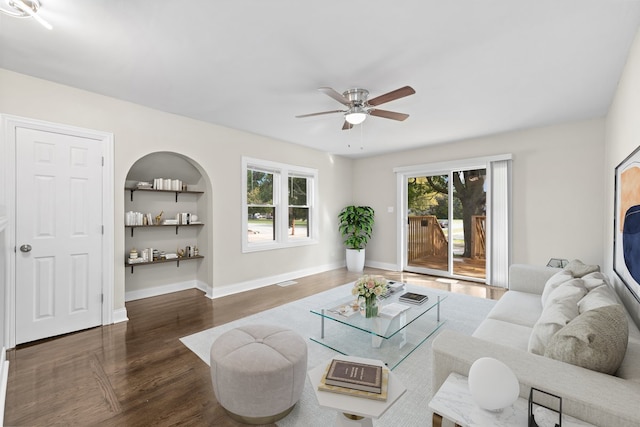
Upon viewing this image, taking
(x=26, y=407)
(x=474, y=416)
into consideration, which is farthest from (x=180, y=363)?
(x=474, y=416)

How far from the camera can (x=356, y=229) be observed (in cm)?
624

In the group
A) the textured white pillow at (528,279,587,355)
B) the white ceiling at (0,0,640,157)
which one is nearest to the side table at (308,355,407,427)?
the textured white pillow at (528,279,587,355)

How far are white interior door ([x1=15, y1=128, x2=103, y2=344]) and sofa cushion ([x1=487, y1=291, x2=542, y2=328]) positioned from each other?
4184 millimetres

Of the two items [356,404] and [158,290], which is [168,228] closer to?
[158,290]

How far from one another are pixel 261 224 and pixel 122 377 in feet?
10.4

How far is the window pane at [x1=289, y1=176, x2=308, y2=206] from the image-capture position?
18.3 ft

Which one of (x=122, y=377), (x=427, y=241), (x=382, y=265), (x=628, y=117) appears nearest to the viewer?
(x=122, y=377)

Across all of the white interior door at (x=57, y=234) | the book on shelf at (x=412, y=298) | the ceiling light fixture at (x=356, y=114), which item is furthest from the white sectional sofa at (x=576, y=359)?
the white interior door at (x=57, y=234)

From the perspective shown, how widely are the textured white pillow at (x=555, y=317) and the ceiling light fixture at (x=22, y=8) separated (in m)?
3.58

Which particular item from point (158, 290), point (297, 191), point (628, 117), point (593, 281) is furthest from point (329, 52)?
point (158, 290)

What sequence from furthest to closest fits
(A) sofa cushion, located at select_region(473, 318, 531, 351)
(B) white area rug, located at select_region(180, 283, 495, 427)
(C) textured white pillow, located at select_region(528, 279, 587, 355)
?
(A) sofa cushion, located at select_region(473, 318, 531, 351) < (B) white area rug, located at select_region(180, 283, 495, 427) < (C) textured white pillow, located at select_region(528, 279, 587, 355)

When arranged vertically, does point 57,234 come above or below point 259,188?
below

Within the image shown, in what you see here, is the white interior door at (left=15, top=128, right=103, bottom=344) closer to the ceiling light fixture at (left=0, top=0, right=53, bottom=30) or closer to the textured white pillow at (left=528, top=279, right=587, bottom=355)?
the ceiling light fixture at (left=0, top=0, right=53, bottom=30)

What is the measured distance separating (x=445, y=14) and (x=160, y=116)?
11.4 ft
